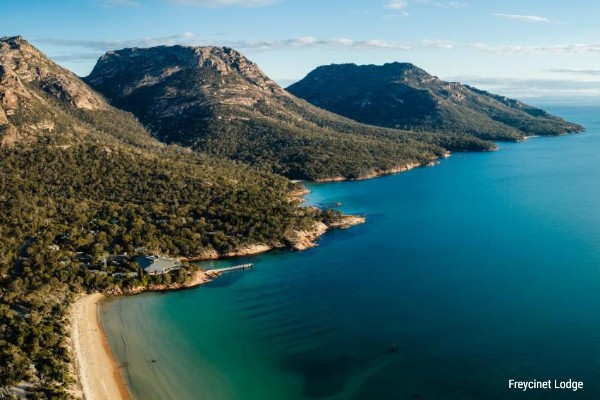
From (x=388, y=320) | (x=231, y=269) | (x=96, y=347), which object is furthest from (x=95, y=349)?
(x=388, y=320)

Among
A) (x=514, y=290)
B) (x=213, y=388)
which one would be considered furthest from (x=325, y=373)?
(x=514, y=290)

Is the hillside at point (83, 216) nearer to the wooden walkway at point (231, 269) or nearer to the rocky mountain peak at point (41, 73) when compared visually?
the wooden walkway at point (231, 269)

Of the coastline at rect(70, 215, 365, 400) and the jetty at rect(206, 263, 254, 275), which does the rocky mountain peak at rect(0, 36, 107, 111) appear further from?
the coastline at rect(70, 215, 365, 400)

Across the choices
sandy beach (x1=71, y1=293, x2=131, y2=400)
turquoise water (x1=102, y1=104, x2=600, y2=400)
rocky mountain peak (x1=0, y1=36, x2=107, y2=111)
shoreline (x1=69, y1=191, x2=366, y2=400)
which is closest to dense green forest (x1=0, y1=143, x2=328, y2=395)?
shoreline (x1=69, y1=191, x2=366, y2=400)

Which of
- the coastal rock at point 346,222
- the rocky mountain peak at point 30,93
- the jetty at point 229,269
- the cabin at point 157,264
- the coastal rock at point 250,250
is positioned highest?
the rocky mountain peak at point 30,93

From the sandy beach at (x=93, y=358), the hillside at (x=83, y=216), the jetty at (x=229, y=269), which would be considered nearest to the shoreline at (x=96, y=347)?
the sandy beach at (x=93, y=358)

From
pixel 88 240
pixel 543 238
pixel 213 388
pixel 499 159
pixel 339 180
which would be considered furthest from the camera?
pixel 499 159

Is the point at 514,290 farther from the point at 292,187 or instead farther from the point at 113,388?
the point at 292,187
